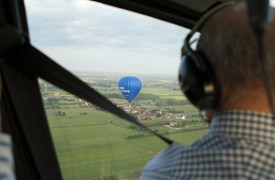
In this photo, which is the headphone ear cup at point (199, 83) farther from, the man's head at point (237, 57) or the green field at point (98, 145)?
the green field at point (98, 145)

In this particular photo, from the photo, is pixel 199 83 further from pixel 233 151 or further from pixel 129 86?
pixel 129 86

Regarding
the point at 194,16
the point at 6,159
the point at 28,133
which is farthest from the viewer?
the point at 194,16

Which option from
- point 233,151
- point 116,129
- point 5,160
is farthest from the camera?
point 116,129

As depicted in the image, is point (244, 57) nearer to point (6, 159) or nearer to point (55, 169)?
point (6, 159)

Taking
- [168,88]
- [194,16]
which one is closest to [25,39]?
[168,88]

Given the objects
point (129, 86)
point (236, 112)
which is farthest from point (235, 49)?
point (129, 86)

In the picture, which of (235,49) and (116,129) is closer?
(235,49)

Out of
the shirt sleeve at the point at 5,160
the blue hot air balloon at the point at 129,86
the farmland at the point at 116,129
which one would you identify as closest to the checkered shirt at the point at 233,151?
the shirt sleeve at the point at 5,160

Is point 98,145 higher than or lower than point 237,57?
lower
